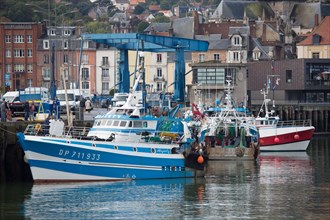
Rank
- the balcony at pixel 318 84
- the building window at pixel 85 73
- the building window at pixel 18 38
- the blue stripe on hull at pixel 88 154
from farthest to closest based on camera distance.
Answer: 1. the building window at pixel 85 73
2. the building window at pixel 18 38
3. the balcony at pixel 318 84
4. the blue stripe on hull at pixel 88 154

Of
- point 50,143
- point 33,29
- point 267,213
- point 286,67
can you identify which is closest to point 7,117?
point 50,143

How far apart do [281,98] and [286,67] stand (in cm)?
350

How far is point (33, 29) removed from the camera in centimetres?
15388

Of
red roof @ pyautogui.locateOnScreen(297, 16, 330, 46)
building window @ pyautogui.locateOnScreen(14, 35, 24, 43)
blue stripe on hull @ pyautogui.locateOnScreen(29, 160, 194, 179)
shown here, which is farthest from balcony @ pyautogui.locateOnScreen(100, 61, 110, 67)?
blue stripe on hull @ pyautogui.locateOnScreen(29, 160, 194, 179)

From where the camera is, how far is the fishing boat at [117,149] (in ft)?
209

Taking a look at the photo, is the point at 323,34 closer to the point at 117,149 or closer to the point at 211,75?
the point at 211,75

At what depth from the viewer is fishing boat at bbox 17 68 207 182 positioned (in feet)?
209

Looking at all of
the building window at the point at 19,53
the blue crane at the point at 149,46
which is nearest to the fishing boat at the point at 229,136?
the blue crane at the point at 149,46

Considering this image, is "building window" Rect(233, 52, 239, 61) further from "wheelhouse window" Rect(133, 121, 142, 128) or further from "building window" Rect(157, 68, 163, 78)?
"wheelhouse window" Rect(133, 121, 142, 128)

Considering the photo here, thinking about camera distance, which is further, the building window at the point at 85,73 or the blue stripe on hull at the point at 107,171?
the building window at the point at 85,73

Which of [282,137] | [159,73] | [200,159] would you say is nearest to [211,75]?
[159,73]

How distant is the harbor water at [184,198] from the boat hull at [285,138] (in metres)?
23.9

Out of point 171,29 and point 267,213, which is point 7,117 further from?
point 171,29

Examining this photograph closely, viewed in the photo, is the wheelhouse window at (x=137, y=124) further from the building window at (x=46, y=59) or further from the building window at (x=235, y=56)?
the building window at (x=46, y=59)
